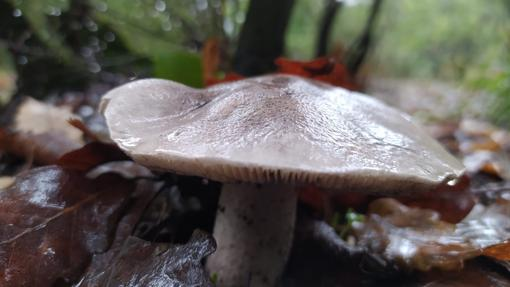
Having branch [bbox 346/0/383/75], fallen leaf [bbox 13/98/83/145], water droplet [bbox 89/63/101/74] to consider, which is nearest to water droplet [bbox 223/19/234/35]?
water droplet [bbox 89/63/101/74]

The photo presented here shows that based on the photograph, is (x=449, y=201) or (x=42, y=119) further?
(x=42, y=119)

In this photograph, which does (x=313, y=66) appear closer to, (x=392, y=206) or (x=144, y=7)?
(x=392, y=206)

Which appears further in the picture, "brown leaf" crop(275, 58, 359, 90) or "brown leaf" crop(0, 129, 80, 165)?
"brown leaf" crop(275, 58, 359, 90)

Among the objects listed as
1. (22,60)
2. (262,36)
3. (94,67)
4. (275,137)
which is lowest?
(94,67)

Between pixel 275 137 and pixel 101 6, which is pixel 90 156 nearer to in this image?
pixel 275 137

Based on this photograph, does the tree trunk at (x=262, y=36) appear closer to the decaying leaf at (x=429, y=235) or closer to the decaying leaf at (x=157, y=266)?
the decaying leaf at (x=429, y=235)

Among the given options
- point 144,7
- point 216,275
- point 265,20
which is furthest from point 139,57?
point 216,275

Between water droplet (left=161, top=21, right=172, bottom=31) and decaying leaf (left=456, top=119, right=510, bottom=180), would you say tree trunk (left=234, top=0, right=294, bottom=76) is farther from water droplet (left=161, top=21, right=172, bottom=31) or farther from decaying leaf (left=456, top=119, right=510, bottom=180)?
decaying leaf (left=456, top=119, right=510, bottom=180)

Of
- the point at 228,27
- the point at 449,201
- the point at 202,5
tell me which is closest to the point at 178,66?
the point at 449,201

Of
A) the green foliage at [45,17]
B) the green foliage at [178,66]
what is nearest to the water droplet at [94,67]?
the green foliage at [45,17]
